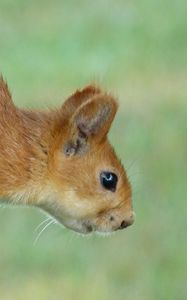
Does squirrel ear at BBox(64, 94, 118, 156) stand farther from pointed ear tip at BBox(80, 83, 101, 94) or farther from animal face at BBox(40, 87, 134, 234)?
pointed ear tip at BBox(80, 83, 101, 94)

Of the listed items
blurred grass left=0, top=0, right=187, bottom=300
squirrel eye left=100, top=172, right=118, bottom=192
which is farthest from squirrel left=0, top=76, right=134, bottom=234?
blurred grass left=0, top=0, right=187, bottom=300

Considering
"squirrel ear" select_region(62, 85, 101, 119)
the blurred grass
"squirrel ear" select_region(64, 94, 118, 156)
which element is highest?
the blurred grass

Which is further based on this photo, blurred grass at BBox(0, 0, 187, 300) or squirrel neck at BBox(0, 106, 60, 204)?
blurred grass at BBox(0, 0, 187, 300)

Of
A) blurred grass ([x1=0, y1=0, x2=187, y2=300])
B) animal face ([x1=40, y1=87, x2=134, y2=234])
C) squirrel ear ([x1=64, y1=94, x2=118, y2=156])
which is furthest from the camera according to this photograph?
blurred grass ([x1=0, y1=0, x2=187, y2=300])

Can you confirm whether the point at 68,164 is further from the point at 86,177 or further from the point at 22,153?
the point at 22,153

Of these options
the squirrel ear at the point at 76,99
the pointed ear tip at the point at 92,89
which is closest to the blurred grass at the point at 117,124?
the pointed ear tip at the point at 92,89

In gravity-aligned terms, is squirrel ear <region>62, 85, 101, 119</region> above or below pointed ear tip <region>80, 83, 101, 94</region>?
below
